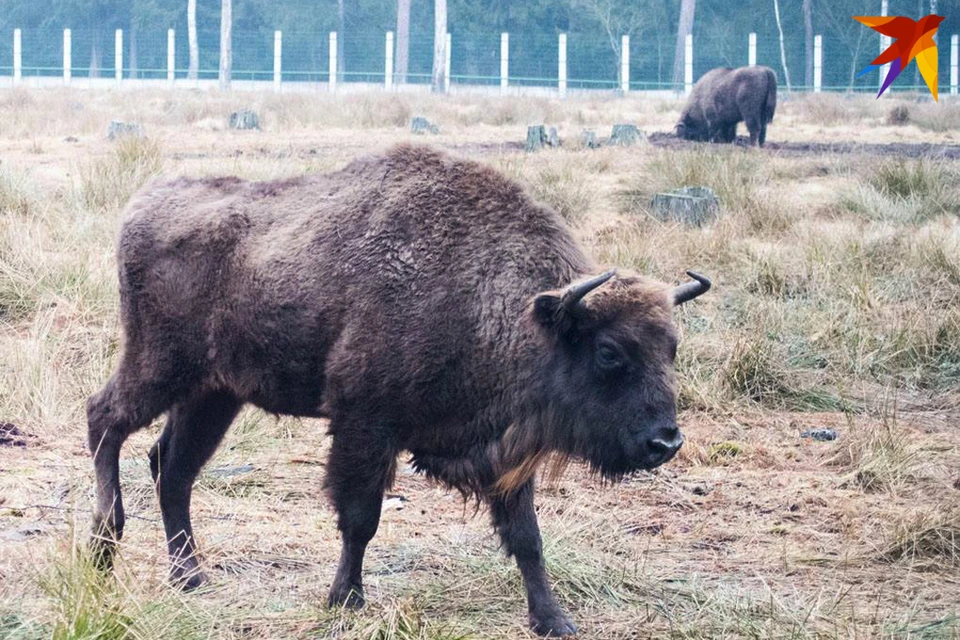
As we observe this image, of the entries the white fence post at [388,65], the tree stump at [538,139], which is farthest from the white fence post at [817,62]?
the tree stump at [538,139]

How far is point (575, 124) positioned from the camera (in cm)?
2573

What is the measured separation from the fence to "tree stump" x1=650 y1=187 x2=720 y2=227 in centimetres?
3409

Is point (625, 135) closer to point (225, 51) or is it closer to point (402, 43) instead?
point (402, 43)

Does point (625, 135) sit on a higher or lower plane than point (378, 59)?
lower

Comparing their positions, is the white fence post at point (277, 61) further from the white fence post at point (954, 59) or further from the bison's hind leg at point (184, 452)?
the bison's hind leg at point (184, 452)

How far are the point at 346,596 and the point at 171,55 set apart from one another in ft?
148

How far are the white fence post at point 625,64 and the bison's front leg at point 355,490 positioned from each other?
127ft

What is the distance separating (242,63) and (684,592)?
46118 mm

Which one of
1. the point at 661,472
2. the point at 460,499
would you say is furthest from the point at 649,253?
the point at 460,499

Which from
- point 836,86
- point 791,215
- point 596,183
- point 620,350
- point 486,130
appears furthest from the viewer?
point 836,86

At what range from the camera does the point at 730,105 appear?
22562 millimetres

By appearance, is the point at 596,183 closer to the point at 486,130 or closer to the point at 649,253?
the point at 649,253

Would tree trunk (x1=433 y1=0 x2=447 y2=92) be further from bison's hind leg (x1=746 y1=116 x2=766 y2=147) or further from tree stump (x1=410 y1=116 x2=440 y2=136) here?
bison's hind leg (x1=746 y1=116 x2=766 y2=147)

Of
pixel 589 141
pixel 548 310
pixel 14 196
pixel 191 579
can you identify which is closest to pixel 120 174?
pixel 14 196
